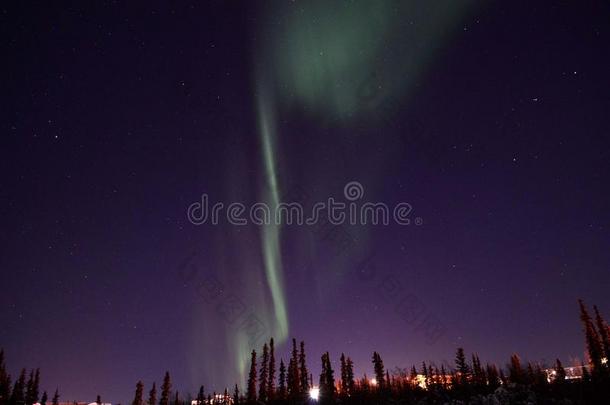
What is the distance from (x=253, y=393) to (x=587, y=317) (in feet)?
273

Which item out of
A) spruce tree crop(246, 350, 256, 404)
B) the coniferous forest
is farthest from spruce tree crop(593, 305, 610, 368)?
spruce tree crop(246, 350, 256, 404)

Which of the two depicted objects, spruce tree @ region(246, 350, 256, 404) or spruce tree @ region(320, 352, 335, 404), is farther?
spruce tree @ region(246, 350, 256, 404)

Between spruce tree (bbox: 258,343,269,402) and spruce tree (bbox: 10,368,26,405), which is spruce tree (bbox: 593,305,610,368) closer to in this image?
spruce tree (bbox: 258,343,269,402)

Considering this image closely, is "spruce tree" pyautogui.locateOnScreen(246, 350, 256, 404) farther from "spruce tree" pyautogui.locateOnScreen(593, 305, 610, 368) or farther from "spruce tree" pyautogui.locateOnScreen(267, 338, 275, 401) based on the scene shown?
"spruce tree" pyautogui.locateOnScreen(593, 305, 610, 368)

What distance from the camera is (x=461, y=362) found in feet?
332

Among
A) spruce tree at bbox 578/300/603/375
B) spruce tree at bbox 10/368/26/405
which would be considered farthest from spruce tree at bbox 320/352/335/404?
spruce tree at bbox 10/368/26/405

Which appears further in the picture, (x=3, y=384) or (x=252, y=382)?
(x=252, y=382)

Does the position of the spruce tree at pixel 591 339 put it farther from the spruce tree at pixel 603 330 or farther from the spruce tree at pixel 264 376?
the spruce tree at pixel 264 376

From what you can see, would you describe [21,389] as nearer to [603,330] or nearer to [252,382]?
[252,382]

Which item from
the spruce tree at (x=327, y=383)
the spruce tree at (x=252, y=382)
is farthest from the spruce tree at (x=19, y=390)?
the spruce tree at (x=327, y=383)

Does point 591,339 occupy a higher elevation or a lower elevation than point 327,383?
higher

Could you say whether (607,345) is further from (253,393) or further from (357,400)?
(253,393)

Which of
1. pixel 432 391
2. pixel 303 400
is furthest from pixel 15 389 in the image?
pixel 432 391

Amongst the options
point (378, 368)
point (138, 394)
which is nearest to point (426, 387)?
point (378, 368)
